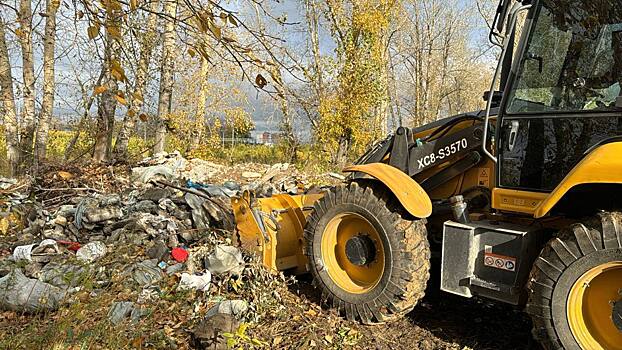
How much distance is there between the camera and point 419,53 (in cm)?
3753

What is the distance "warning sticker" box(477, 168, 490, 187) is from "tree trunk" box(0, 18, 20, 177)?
346 inches

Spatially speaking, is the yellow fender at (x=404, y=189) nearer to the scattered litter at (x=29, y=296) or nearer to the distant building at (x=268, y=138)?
the scattered litter at (x=29, y=296)

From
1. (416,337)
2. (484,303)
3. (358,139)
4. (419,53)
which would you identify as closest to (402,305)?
(416,337)

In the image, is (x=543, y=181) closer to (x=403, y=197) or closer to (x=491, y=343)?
(x=403, y=197)

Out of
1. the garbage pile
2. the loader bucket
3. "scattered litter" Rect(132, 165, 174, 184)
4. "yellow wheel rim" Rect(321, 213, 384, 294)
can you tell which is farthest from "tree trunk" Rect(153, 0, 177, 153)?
"yellow wheel rim" Rect(321, 213, 384, 294)

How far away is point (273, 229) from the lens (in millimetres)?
5121

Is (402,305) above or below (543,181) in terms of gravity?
below

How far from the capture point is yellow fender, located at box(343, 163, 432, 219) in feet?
13.5

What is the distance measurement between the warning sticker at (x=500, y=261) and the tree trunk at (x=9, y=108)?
9.26 m

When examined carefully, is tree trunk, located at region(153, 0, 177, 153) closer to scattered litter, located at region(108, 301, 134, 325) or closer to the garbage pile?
the garbage pile

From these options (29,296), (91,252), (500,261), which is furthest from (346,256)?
(91,252)

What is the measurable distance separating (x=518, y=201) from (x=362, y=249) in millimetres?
1310

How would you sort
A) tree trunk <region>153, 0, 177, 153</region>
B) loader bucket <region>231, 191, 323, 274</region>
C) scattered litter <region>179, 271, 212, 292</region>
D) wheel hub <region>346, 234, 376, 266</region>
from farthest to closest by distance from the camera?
tree trunk <region>153, 0, 177, 153</region>
loader bucket <region>231, 191, 323, 274</region>
scattered litter <region>179, 271, 212, 292</region>
wheel hub <region>346, 234, 376, 266</region>

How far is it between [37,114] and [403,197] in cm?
886
